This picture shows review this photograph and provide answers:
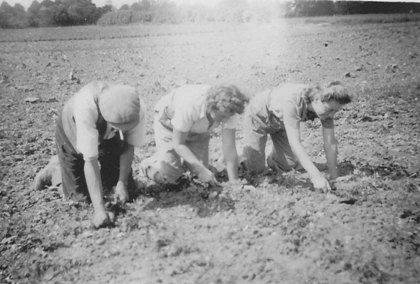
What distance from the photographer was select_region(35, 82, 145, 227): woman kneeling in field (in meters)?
2.69

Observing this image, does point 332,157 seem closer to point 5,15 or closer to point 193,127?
point 193,127

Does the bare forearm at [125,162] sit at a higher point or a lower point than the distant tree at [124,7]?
lower

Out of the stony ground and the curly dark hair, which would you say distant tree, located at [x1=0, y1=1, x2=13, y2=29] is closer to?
the stony ground

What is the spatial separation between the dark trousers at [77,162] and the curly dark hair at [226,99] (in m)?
0.92

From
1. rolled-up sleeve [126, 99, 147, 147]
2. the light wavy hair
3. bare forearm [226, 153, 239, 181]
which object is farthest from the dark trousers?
the light wavy hair

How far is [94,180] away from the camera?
2.93 metres

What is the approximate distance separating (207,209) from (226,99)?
96 centimetres

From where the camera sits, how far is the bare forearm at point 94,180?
114 inches

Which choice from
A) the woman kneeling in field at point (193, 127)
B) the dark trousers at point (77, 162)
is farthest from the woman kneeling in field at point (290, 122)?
the dark trousers at point (77, 162)

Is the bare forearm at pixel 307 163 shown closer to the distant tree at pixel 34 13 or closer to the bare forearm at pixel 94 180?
the bare forearm at pixel 94 180

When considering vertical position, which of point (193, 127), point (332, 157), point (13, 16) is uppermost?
point (13, 16)

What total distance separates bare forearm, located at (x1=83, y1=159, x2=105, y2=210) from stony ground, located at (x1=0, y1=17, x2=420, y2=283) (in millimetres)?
234

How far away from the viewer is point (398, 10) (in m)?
3.65

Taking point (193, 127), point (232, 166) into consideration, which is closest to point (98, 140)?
point (193, 127)
